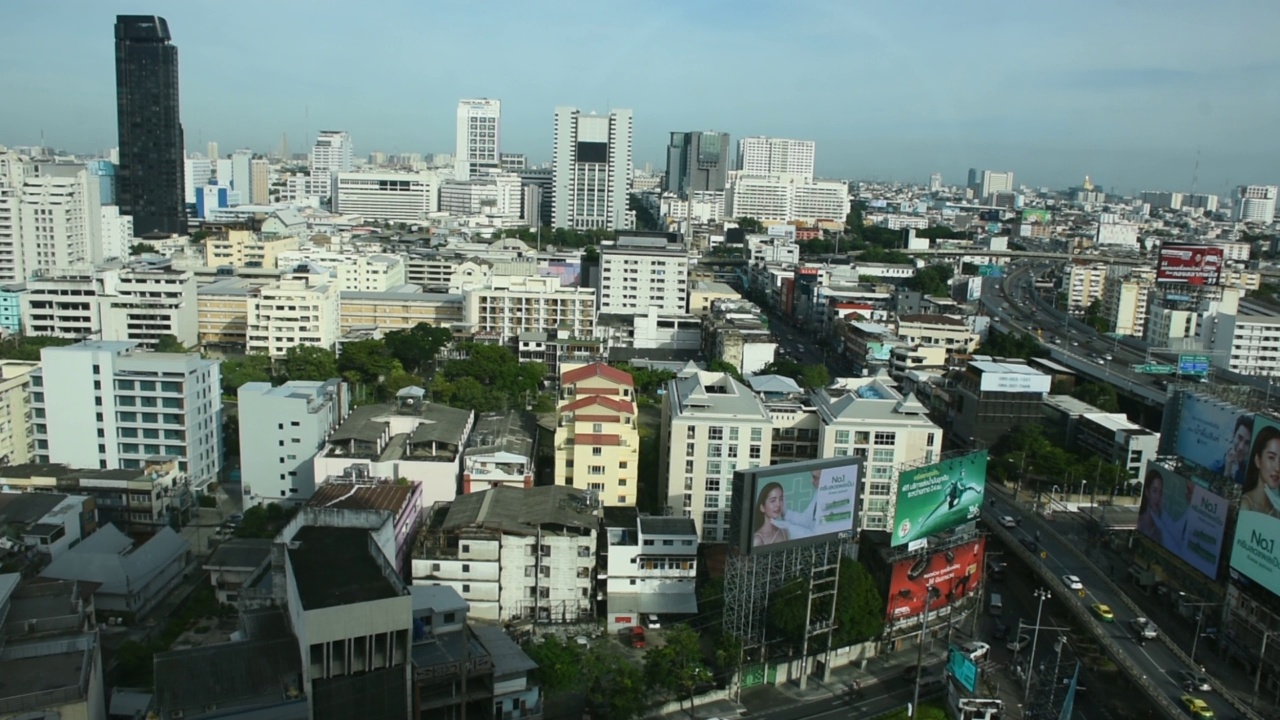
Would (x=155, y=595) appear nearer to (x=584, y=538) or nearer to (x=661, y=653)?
(x=584, y=538)

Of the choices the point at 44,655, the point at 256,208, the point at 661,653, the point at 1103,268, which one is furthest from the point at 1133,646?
the point at 256,208

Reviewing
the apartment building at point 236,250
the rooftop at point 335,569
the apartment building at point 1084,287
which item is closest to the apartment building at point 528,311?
the apartment building at point 236,250

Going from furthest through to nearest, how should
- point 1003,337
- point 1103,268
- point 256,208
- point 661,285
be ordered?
A: point 256,208 < point 1103,268 < point 661,285 < point 1003,337

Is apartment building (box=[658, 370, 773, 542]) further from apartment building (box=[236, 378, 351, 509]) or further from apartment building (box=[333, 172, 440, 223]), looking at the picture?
apartment building (box=[333, 172, 440, 223])

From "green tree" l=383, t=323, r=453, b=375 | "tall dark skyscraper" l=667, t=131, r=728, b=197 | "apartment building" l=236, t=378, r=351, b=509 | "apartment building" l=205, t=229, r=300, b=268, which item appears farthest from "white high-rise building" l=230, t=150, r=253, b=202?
"apartment building" l=236, t=378, r=351, b=509

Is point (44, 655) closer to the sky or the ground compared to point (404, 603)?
closer to the ground

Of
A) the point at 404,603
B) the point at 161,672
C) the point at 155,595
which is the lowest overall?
the point at 155,595

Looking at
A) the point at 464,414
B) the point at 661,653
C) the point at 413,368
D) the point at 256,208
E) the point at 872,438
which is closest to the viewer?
the point at 661,653
